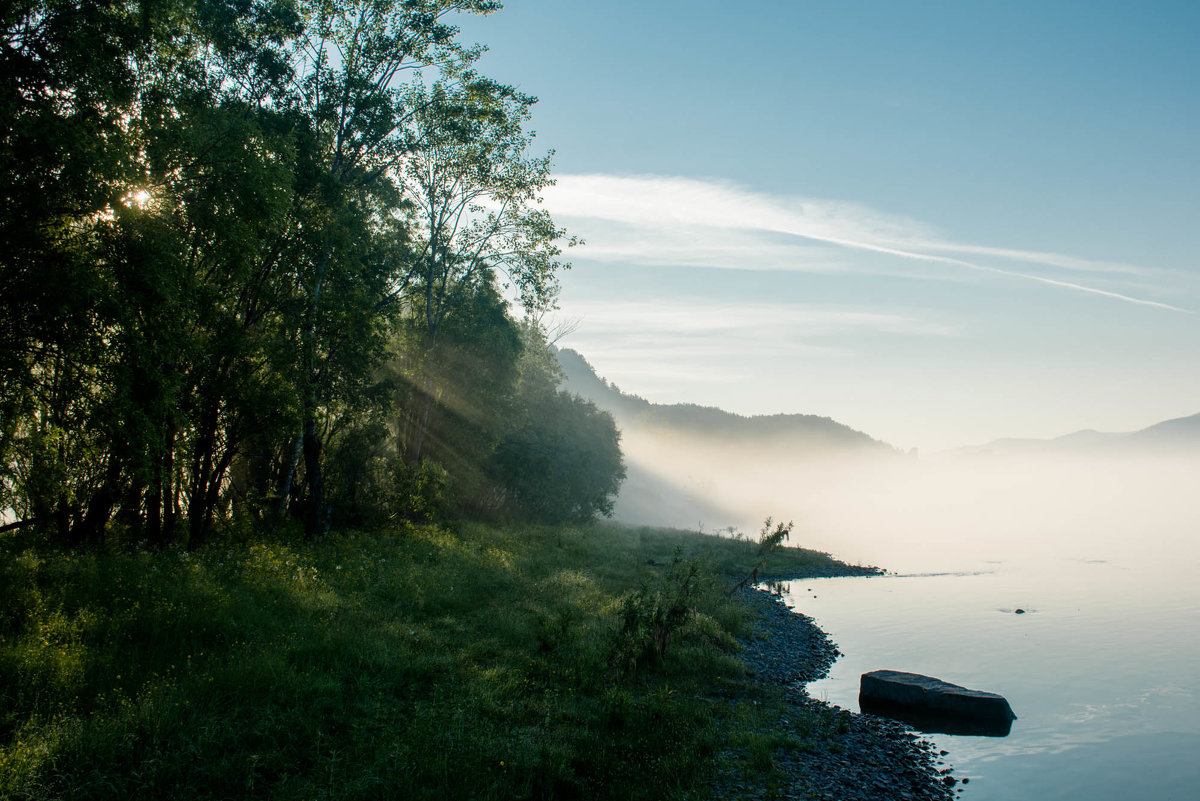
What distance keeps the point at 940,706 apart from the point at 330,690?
539 inches

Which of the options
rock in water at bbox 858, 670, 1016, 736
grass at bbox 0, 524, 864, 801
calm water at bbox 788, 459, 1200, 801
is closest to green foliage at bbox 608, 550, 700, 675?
grass at bbox 0, 524, 864, 801

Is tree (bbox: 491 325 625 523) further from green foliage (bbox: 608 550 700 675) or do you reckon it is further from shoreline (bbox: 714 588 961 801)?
shoreline (bbox: 714 588 961 801)

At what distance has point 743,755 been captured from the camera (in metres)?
11.0

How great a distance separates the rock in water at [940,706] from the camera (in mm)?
14539

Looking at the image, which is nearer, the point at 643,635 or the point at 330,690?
the point at 330,690

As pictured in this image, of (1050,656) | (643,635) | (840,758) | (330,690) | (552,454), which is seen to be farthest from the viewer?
(552,454)

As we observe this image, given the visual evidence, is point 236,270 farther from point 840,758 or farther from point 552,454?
point 552,454

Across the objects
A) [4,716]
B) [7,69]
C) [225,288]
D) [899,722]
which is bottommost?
[899,722]

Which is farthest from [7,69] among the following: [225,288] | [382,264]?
[382,264]

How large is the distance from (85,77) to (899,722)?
23.2 meters

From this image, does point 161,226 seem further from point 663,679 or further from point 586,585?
point 586,585

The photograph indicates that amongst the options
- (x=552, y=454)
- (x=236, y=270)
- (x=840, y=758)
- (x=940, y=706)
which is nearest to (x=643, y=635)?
(x=840, y=758)

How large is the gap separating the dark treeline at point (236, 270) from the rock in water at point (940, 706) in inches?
723

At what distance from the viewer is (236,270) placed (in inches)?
686
